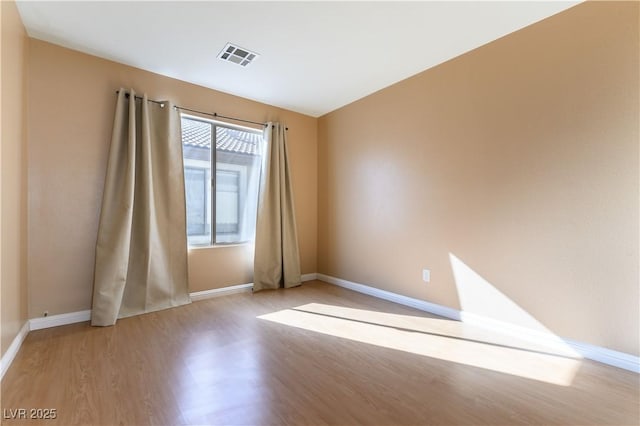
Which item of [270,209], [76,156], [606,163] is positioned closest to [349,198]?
[270,209]

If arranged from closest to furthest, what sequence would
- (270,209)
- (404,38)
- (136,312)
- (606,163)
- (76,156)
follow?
(606,163) → (404,38) → (76,156) → (136,312) → (270,209)

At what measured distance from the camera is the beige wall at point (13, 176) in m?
1.82

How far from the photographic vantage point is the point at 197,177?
3.41m

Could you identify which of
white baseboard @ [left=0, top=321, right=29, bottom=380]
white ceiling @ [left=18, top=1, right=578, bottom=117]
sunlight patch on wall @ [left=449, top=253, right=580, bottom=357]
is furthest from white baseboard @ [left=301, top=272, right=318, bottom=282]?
white baseboard @ [left=0, top=321, right=29, bottom=380]

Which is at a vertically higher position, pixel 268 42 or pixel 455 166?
pixel 268 42

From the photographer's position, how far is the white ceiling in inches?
83.0

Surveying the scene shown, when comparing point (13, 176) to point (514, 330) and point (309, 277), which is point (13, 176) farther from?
point (514, 330)

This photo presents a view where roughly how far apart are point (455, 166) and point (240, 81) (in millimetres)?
2588

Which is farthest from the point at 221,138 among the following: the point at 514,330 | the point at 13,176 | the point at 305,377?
the point at 514,330

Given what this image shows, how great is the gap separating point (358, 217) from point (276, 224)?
3.80 ft

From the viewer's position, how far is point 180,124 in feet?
10.4

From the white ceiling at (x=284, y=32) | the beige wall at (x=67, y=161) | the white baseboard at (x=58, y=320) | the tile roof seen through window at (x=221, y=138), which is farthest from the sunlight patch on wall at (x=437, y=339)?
the white ceiling at (x=284, y=32)

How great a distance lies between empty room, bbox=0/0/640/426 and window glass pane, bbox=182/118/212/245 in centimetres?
2

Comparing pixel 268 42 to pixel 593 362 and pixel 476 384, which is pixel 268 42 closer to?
pixel 476 384
